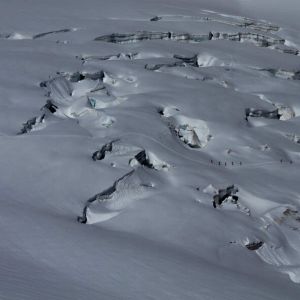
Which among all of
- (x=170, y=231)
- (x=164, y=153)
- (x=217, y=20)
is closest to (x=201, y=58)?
(x=217, y=20)

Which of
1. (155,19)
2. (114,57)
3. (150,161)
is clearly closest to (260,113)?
(150,161)

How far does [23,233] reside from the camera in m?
7.26

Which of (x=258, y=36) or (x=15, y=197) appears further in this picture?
(x=258, y=36)

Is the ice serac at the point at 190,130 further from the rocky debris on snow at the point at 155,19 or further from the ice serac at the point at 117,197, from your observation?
the rocky debris on snow at the point at 155,19

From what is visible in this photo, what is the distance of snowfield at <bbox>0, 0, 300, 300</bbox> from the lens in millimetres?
6926

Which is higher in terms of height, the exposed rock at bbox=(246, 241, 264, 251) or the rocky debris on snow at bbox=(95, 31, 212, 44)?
the rocky debris on snow at bbox=(95, 31, 212, 44)

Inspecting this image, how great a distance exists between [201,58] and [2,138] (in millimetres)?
7831

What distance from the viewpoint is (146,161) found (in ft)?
36.3

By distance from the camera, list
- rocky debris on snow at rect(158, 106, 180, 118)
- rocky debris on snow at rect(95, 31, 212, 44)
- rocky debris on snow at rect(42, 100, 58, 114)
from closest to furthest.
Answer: rocky debris on snow at rect(42, 100, 58, 114) → rocky debris on snow at rect(158, 106, 180, 118) → rocky debris on snow at rect(95, 31, 212, 44)

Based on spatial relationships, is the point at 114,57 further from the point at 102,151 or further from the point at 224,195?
the point at 224,195

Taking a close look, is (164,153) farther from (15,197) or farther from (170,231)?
(15,197)

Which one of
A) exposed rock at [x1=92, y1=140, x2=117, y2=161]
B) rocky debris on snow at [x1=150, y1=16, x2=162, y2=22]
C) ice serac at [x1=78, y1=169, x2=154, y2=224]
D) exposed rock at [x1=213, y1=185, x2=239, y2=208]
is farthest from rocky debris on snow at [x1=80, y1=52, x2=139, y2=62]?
exposed rock at [x1=213, y1=185, x2=239, y2=208]

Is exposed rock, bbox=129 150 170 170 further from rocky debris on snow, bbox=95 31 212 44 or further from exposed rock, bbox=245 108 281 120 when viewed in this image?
rocky debris on snow, bbox=95 31 212 44

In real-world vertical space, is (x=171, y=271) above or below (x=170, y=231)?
above
